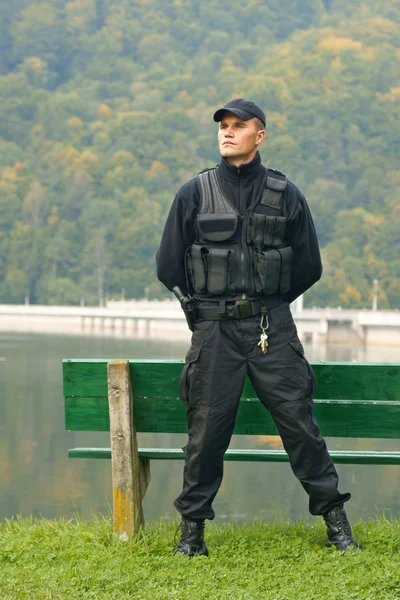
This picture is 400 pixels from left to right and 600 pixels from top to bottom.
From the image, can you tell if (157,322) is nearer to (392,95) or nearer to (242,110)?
(392,95)

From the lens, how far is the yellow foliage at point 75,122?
4990 inches

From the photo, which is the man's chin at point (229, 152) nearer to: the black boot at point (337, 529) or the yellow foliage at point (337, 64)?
the black boot at point (337, 529)

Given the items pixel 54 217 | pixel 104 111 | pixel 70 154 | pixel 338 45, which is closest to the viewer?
pixel 54 217

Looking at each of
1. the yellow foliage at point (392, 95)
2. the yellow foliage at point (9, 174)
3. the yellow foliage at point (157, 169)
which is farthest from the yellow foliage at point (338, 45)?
the yellow foliage at point (9, 174)

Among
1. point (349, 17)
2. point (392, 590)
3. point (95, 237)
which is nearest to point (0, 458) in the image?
point (392, 590)

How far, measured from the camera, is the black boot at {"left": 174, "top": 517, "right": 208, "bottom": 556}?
470cm

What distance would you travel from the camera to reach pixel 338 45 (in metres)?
132

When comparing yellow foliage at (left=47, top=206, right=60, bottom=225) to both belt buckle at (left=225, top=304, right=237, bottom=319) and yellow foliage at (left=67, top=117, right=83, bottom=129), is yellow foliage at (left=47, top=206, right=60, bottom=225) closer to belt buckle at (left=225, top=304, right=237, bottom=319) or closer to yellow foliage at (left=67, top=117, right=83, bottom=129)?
yellow foliage at (left=67, top=117, right=83, bottom=129)

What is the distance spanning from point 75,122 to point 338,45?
3148 centimetres

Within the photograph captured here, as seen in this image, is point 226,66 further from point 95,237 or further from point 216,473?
point 216,473

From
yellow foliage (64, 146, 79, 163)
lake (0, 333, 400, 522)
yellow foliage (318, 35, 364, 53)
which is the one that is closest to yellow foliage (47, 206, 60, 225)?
yellow foliage (64, 146, 79, 163)

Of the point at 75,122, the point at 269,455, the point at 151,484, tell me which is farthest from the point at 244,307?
the point at 75,122

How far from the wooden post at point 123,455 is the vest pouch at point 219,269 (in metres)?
0.49

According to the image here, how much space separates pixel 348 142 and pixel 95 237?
29.9 meters
